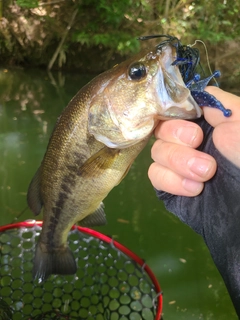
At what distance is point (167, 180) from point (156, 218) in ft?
6.23

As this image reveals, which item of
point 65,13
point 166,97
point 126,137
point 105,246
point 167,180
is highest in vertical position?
point 166,97

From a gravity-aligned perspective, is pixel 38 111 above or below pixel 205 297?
below

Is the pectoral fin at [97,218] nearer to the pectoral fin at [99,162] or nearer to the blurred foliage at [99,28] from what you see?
the pectoral fin at [99,162]

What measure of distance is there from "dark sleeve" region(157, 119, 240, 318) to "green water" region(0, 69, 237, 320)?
111cm

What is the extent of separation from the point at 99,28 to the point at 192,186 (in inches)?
343

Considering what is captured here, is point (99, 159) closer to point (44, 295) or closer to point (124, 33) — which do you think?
point (44, 295)

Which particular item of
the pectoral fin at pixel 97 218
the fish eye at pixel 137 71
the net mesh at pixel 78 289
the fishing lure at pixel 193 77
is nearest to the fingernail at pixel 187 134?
the fishing lure at pixel 193 77

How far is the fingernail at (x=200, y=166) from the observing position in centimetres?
115

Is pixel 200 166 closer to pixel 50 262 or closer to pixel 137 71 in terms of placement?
pixel 137 71

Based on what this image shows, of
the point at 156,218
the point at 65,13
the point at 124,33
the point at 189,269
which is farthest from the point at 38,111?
the point at 65,13

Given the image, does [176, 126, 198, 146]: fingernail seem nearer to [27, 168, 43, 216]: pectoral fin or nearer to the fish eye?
the fish eye

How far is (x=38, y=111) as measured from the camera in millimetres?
5496

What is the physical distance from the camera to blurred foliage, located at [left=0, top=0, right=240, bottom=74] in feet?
28.5

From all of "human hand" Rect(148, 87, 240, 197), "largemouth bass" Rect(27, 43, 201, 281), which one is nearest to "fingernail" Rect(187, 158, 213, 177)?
"human hand" Rect(148, 87, 240, 197)
